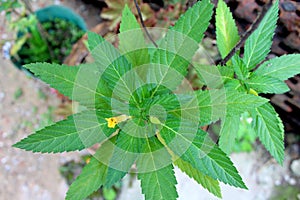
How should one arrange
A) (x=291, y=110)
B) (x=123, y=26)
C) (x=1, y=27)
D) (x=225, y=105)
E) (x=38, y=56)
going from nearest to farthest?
(x=225, y=105), (x=123, y=26), (x=291, y=110), (x=38, y=56), (x=1, y=27)

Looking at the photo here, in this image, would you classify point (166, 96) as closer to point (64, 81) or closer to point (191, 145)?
point (191, 145)

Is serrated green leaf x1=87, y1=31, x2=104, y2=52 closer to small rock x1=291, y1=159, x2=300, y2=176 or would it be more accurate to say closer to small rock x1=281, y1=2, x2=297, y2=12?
small rock x1=281, y1=2, x2=297, y2=12

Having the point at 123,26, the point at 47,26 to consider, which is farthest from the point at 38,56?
the point at 123,26

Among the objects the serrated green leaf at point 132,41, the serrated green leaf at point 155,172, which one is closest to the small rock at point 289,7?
the serrated green leaf at point 132,41

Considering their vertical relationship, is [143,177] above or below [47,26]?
above

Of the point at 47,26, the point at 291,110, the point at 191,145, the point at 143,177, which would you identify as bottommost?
the point at 47,26

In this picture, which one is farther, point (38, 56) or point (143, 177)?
point (38, 56)

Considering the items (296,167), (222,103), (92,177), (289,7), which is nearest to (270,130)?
(222,103)

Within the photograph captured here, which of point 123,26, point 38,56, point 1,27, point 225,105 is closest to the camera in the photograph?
point 225,105

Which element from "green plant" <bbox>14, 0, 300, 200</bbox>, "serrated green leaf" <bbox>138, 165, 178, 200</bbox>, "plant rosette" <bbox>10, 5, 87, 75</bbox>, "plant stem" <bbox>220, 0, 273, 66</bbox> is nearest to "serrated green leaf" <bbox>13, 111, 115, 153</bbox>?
"green plant" <bbox>14, 0, 300, 200</bbox>
